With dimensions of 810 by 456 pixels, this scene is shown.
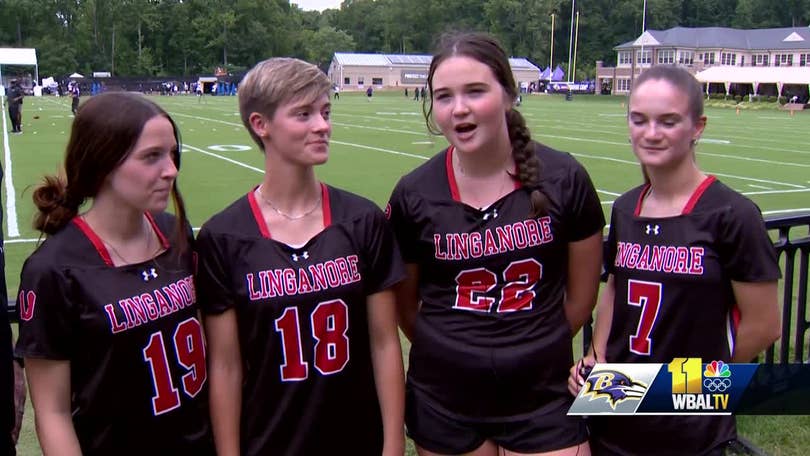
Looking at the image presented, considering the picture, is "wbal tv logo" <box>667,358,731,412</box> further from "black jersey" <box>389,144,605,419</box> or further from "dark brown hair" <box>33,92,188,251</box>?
"dark brown hair" <box>33,92,188,251</box>

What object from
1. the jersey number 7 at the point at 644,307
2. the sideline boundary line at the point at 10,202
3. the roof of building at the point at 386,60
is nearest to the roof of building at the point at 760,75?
the roof of building at the point at 386,60

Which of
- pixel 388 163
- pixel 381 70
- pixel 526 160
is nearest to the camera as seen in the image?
pixel 526 160

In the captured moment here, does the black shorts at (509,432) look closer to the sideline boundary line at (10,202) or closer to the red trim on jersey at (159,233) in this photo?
the red trim on jersey at (159,233)

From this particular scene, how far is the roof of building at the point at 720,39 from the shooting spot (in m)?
89.9

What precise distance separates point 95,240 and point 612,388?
1.68m

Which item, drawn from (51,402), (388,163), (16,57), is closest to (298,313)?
(51,402)

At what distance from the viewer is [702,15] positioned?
11188cm

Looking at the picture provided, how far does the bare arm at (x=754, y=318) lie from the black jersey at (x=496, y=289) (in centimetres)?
53

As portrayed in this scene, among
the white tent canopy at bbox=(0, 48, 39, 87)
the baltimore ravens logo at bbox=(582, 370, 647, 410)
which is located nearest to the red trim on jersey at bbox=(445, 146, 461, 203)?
the baltimore ravens logo at bbox=(582, 370, 647, 410)

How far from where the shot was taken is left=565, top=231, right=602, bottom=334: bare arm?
2.82 metres

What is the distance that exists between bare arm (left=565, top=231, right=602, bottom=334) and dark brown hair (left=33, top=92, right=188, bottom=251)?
1494mm

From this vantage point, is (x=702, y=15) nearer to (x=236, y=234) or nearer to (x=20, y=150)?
(x=20, y=150)

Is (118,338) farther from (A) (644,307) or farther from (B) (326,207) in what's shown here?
(A) (644,307)

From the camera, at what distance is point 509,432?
8.74ft
